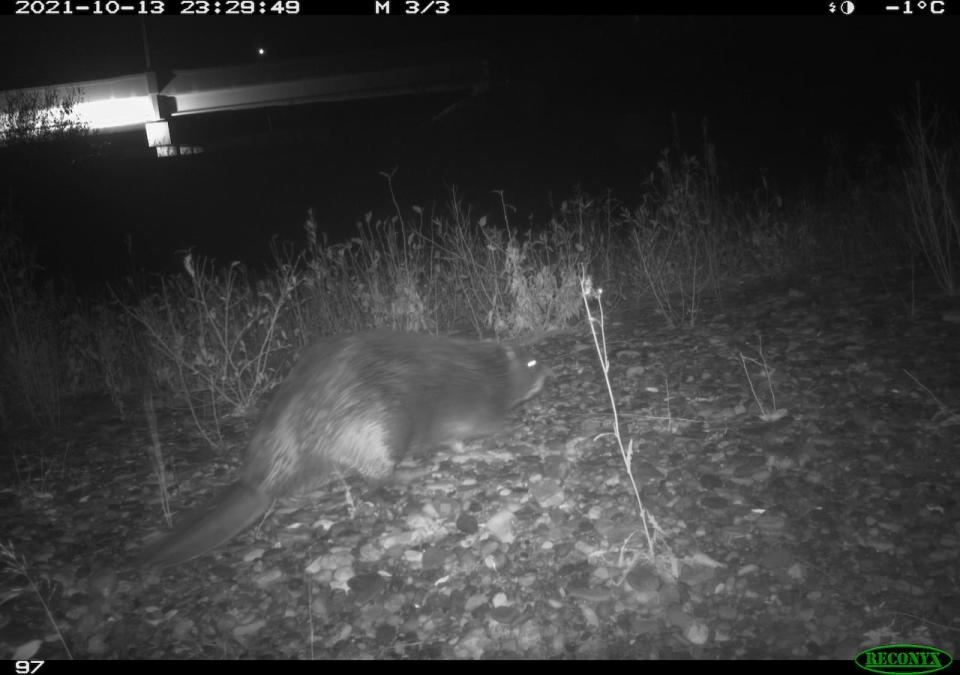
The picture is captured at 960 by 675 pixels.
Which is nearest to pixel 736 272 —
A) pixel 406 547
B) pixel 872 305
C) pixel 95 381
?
pixel 872 305

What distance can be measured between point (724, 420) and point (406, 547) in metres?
1.81

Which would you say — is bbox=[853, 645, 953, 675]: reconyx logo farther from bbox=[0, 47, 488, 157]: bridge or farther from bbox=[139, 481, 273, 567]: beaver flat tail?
bbox=[0, 47, 488, 157]: bridge

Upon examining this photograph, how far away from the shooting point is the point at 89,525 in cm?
285

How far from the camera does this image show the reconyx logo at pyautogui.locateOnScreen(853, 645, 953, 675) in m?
1.74

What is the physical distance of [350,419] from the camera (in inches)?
115

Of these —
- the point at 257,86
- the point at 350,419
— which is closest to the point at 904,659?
the point at 350,419

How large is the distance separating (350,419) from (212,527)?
0.77 meters

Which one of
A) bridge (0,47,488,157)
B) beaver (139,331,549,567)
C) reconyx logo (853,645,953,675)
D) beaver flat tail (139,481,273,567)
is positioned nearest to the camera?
reconyx logo (853,645,953,675)

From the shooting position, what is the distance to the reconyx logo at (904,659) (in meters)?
1.74

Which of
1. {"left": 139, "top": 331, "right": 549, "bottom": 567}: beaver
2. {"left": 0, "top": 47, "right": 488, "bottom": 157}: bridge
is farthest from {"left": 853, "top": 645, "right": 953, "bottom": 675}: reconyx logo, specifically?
{"left": 0, "top": 47, "right": 488, "bottom": 157}: bridge

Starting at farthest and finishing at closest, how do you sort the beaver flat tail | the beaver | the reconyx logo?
the beaver
the beaver flat tail
the reconyx logo

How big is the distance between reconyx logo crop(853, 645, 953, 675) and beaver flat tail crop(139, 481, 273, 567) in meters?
2.22

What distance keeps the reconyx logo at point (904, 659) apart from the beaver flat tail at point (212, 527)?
2.22 metres

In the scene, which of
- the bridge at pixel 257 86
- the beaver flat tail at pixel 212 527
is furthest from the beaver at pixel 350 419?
the bridge at pixel 257 86
